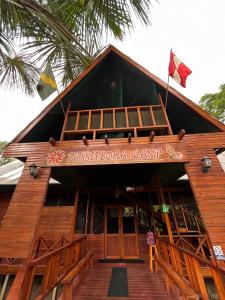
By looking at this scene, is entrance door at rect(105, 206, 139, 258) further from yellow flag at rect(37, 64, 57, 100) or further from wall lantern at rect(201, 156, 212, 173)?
yellow flag at rect(37, 64, 57, 100)

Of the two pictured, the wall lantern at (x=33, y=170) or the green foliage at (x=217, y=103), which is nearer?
the wall lantern at (x=33, y=170)

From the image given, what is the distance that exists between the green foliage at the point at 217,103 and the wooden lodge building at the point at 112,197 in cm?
1304

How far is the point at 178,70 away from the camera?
4227mm

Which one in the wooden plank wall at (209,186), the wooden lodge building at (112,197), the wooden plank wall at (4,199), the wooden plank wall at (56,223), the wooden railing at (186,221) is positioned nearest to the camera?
the wooden plank wall at (209,186)

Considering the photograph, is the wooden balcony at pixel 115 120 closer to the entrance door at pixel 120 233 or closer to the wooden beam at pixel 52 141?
the wooden beam at pixel 52 141

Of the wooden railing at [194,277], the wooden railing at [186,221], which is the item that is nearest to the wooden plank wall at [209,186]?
the wooden railing at [194,277]

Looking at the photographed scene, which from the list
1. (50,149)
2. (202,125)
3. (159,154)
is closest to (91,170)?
(50,149)

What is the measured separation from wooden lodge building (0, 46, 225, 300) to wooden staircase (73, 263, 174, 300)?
28 mm

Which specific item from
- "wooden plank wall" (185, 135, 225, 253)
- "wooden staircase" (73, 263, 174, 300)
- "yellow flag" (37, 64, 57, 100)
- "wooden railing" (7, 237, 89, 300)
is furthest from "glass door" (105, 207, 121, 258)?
"yellow flag" (37, 64, 57, 100)

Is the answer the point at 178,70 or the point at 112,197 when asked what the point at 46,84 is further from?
the point at 112,197

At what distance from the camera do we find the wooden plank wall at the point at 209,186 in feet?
10.5

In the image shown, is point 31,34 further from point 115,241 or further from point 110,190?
point 115,241

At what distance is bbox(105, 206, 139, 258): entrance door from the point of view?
21.7 feet

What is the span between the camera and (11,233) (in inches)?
132
